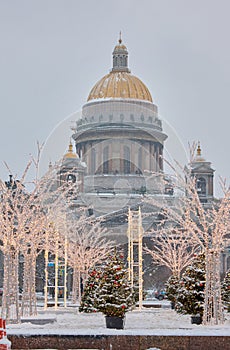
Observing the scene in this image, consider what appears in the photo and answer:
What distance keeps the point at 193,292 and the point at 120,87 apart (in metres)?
69.4

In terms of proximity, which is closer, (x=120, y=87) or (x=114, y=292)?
(x=114, y=292)

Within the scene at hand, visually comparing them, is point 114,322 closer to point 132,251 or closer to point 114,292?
point 114,292

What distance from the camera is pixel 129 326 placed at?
19797 mm

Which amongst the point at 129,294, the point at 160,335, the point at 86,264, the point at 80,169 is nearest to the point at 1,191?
the point at 129,294

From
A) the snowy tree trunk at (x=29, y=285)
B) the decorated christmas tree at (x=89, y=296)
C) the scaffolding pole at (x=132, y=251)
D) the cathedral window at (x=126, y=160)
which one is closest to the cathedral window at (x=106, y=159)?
the cathedral window at (x=126, y=160)

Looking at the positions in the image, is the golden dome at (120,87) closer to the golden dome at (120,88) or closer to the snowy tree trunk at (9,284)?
the golden dome at (120,88)

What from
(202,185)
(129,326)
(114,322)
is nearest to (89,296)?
(129,326)

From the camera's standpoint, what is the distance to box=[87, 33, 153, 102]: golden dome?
286 ft

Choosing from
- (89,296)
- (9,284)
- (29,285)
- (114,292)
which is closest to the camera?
(9,284)

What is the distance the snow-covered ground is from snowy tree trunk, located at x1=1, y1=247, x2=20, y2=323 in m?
0.39

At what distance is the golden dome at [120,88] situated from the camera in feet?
286

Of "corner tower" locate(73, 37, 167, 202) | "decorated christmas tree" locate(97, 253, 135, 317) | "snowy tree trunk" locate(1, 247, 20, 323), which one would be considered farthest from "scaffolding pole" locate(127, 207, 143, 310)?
"corner tower" locate(73, 37, 167, 202)

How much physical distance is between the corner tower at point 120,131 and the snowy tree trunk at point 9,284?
2531 inches

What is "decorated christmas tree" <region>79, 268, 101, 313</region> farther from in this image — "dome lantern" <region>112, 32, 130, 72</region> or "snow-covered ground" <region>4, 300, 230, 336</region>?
"dome lantern" <region>112, 32, 130, 72</region>
